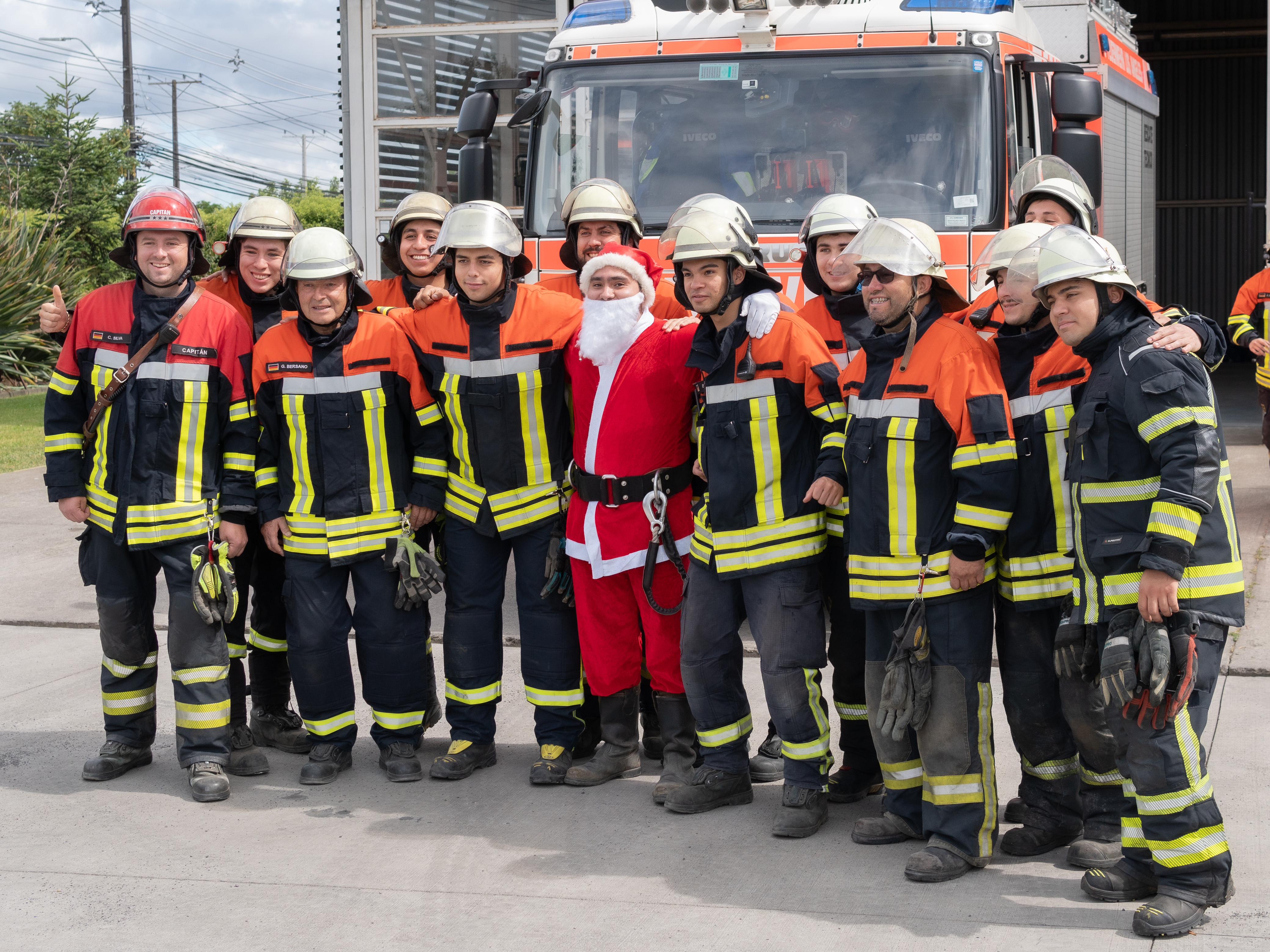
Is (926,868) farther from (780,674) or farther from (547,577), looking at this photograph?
(547,577)

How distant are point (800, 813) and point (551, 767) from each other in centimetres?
103

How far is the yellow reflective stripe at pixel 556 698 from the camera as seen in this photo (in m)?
5.39

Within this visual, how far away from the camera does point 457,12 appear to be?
36.6 feet

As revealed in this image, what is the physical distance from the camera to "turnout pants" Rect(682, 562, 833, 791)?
478 cm

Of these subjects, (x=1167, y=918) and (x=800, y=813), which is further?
(x=800, y=813)

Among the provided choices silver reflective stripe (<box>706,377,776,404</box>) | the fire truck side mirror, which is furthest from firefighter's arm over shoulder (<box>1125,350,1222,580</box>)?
the fire truck side mirror

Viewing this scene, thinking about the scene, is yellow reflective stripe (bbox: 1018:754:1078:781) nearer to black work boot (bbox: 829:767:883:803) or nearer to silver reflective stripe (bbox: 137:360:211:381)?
black work boot (bbox: 829:767:883:803)

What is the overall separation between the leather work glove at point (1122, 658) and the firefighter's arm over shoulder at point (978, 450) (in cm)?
46

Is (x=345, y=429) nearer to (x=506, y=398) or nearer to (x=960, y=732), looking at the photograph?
(x=506, y=398)

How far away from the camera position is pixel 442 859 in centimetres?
463

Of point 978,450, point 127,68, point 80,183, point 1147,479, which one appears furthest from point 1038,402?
point 127,68

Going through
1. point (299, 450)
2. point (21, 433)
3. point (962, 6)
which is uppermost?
point (962, 6)

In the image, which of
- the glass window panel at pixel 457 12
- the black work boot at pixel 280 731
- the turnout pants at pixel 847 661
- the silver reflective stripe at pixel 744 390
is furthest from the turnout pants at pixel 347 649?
the glass window panel at pixel 457 12

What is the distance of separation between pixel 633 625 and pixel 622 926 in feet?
4.58
